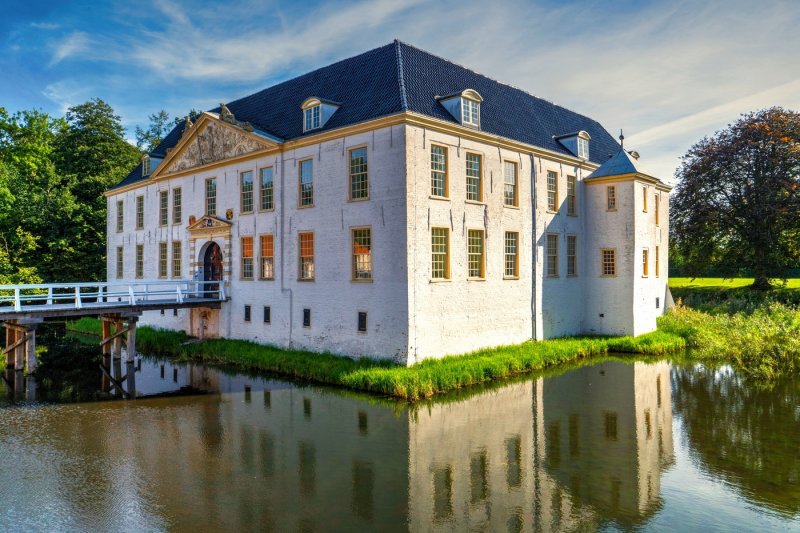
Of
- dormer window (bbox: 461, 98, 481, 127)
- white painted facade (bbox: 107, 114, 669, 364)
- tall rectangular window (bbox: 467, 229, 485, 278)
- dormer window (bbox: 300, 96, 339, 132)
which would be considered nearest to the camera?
white painted facade (bbox: 107, 114, 669, 364)

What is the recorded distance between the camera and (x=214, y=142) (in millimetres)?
24516

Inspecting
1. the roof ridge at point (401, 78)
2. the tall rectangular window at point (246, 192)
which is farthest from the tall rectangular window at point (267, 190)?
the roof ridge at point (401, 78)

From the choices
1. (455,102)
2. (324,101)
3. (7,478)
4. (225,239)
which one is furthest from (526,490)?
(225,239)

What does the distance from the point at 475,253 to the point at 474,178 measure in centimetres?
280

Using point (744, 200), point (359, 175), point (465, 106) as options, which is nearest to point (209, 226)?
point (359, 175)

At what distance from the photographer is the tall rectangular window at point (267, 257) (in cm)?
2203

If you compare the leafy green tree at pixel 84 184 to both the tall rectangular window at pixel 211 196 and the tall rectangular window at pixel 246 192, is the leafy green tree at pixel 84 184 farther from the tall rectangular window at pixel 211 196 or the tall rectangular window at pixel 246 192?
the tall rectangular window at pixel 246 192

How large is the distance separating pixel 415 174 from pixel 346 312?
5.31 metres

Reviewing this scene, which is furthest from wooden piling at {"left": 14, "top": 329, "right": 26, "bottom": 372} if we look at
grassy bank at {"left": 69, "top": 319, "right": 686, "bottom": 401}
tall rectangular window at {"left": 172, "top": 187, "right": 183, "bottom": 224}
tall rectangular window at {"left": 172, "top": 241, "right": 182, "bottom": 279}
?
tall rectangular window at {"left": 172, "top": 187, "right": 183, "bottom": 224}

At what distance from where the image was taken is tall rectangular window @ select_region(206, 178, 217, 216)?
81.9ft

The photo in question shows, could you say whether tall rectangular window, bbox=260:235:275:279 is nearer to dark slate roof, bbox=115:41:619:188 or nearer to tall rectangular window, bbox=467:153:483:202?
dark slate roof, bbox=115:41:619:188

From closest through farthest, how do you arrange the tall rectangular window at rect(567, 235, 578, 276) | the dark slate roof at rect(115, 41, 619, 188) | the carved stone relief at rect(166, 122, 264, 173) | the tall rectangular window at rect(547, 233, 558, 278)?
the dark slate roof at rect(115, 41, 619, 188)
the carved stone relief at rect(166, 122, 264, 173)
the tall rectangular window at rect(547, 233, 558, 278)
the tall rectangular window at rect(567, 235, 578, 276)

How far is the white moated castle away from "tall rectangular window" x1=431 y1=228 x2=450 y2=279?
0.05 metres

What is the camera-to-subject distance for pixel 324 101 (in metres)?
20.3
